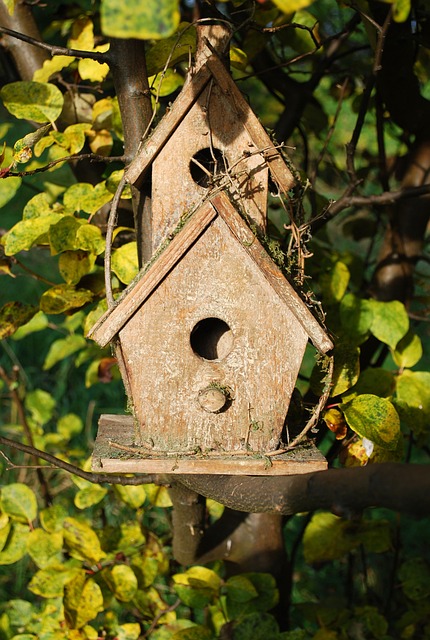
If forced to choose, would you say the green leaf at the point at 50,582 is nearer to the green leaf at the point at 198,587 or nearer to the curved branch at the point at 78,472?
the green leaf at the point at 198,587

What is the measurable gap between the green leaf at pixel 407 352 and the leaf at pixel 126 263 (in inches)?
22.4

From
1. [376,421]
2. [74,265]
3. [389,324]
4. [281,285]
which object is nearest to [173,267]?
[281,285]

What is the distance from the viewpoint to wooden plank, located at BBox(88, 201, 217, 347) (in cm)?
103

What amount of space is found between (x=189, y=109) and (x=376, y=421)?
556 millimetres

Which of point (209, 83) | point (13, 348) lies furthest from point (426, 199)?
point (13, 348)

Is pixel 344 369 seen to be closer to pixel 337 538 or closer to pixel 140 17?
pixel 337 538

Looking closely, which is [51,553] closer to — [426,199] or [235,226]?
[235,226]

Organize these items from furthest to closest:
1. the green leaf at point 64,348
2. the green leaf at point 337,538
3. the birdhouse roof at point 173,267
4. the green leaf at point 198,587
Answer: the green leaf at point 64,348 < the green leaf at point 337,538 < the green leaf at point 198,587 < the birdhouse roof at point 173,267

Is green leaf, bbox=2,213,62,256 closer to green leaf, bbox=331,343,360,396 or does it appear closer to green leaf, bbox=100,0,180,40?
green leaf, bbox=331,343,360,396

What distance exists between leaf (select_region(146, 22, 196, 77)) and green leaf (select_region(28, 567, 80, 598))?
0.99 m

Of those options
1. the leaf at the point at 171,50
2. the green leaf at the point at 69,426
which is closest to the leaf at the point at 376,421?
the leaf at the point at 171,50

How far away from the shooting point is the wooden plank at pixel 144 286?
1031mm

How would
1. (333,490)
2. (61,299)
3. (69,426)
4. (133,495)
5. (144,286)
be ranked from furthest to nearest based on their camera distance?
(69,426) < (133,495) < (61,299) < (144,286) < (333,490)

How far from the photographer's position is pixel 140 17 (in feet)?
1.49
